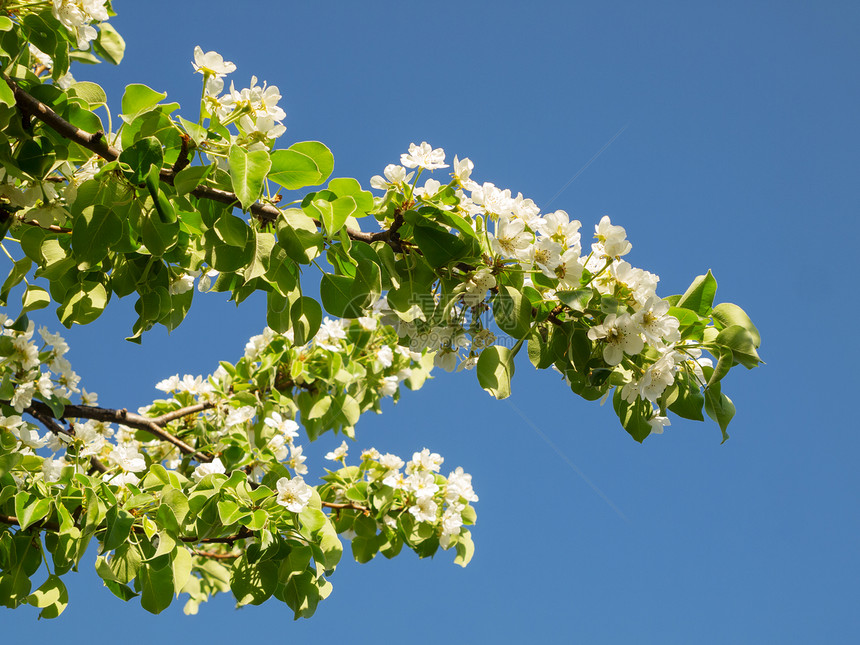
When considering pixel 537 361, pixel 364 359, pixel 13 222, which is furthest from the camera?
pixel 364 359

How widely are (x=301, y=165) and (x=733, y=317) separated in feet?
3.60

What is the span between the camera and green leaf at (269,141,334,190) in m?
1.47

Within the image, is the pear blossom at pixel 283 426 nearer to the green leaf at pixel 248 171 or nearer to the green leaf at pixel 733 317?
the green leaf at pixel 248 171

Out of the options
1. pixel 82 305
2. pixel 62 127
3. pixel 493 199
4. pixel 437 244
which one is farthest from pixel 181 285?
pixel 493 199

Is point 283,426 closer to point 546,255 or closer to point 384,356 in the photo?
point 384,356

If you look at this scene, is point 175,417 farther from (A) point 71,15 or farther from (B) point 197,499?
(A) point 71,15

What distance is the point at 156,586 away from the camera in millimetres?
1916

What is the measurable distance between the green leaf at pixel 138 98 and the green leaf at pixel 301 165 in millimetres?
312

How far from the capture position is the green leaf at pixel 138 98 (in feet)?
4.84

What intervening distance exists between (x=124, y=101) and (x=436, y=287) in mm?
861

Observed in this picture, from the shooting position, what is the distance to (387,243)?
1586mm

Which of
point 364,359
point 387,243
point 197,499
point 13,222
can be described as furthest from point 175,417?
point 387,243

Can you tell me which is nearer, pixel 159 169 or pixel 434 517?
pixel 159 169

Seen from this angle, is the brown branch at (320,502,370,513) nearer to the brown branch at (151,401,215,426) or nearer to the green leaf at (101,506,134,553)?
the brown branch at (151,401,215,426)
